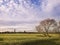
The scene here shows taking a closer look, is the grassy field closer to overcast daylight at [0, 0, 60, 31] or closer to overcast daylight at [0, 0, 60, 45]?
overcast daylight at [0, 0, 60, 45]

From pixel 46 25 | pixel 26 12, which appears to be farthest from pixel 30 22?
pixel 46 25

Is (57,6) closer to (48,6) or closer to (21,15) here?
(48,6)

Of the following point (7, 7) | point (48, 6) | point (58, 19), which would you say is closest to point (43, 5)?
point (48, 6)

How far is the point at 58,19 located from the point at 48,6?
0.38 metres

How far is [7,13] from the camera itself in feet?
13.4

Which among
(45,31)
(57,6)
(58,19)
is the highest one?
(57,6)

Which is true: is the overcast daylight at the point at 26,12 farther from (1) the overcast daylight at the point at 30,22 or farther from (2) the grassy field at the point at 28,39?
(2) the grassy field at the point at 28,39

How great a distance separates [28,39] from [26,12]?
0.63 m

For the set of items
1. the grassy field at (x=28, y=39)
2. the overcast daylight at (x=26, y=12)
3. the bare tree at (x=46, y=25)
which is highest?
the overcast daylight at (x=26, y=12)

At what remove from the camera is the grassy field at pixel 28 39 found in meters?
3.95

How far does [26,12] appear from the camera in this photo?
4.10 metres

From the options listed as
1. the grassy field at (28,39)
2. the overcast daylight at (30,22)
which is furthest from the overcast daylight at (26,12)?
the grassy field at (28,39)

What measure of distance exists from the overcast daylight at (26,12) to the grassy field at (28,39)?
0.18m

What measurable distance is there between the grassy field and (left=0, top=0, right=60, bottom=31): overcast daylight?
18 cm
